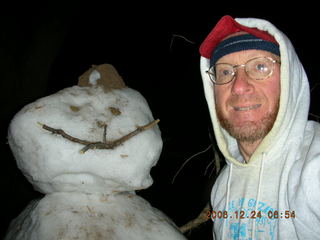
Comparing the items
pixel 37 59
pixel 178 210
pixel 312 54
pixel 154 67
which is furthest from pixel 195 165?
pixel 37 59

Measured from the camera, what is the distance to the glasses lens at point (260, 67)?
1.34 m

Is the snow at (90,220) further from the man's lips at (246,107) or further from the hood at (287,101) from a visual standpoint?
the man's lips at (246,107)

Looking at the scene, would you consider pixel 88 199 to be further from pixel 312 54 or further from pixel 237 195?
pixel 312 54

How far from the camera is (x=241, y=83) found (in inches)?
53.3

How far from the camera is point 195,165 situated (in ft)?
20.6

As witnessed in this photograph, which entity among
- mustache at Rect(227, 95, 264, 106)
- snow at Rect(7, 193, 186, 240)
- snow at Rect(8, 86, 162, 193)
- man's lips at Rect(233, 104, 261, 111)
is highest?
mustache at Rect(227, 95, 264, 106)

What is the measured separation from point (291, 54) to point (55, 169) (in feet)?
5.03

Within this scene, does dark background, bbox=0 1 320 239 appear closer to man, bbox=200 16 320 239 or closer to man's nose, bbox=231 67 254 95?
man, bbox=200 16 320 239

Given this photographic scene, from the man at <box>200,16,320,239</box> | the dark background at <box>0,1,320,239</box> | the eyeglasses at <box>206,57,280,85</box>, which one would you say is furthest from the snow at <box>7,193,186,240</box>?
the dark background at <box>0,1,320,239</box>

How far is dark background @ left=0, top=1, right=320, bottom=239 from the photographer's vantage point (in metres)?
2.86

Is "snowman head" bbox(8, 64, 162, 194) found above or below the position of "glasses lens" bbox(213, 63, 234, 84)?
below

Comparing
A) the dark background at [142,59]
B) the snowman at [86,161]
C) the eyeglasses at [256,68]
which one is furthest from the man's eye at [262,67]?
the dark background at [142,59]

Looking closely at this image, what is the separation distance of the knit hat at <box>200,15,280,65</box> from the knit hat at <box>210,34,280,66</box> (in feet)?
0.07

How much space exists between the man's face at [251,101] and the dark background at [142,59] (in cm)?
145
